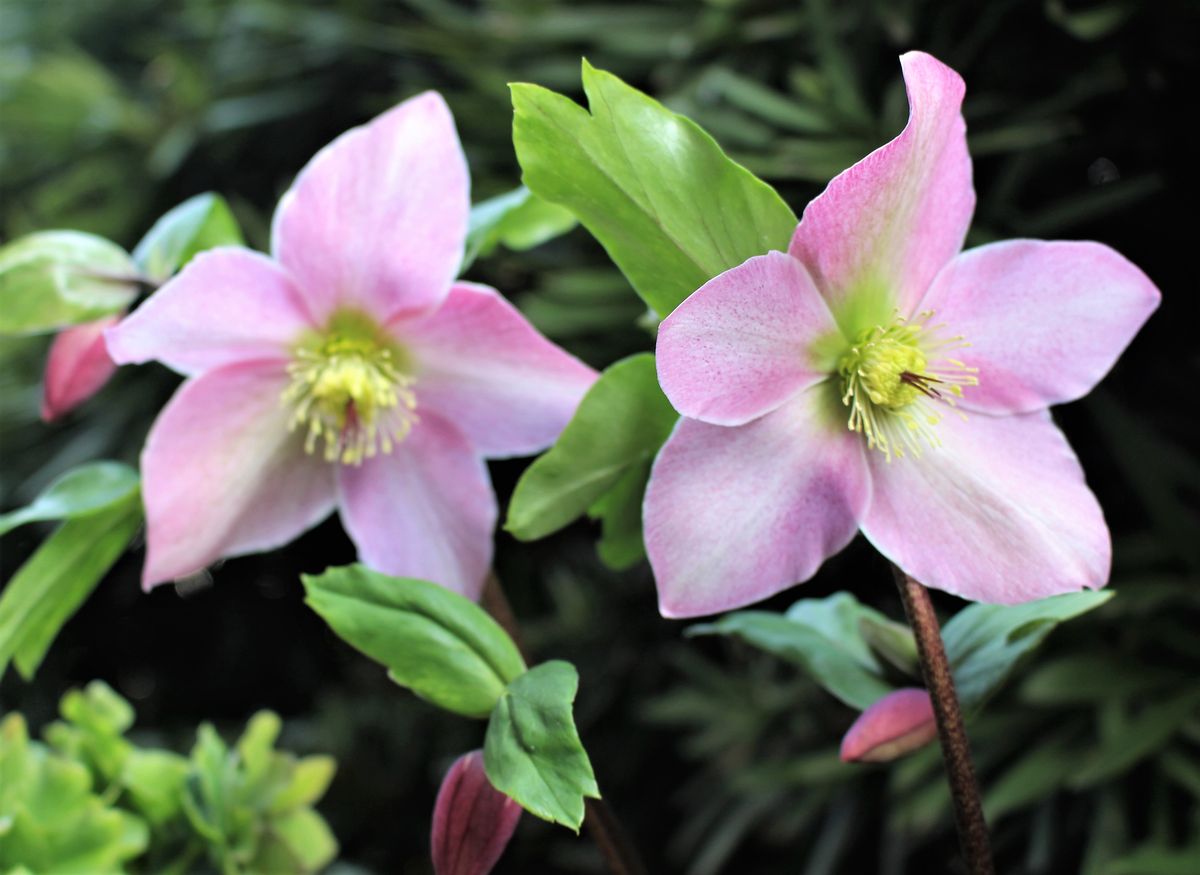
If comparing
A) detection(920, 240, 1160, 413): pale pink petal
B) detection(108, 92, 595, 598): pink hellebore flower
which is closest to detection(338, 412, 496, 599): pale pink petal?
detection(108, 92, 595, 598): pink hellebore flower

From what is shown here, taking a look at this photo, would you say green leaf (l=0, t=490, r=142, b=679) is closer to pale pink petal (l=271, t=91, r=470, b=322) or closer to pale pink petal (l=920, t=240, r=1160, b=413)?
pale pink petal (l=271, t=91, r=470, b=322)

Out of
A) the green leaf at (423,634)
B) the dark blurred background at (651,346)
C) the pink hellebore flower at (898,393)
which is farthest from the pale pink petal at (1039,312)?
the dark blurred background at (651,346)

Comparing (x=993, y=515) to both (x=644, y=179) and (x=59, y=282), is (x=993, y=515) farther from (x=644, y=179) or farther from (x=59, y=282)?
(x=59, y=282)

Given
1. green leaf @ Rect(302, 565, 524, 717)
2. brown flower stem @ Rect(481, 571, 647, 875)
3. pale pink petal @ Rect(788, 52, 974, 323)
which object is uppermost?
pale pink petal @ Rect(788, 52, 974, 323)

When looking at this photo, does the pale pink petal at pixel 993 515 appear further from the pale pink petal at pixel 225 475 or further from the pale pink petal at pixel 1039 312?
the pale pink petal at pixel 225 475

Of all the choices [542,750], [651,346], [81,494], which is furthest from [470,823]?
[651,346]

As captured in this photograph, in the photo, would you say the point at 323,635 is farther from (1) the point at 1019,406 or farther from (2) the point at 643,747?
(1) the point at 1019,406

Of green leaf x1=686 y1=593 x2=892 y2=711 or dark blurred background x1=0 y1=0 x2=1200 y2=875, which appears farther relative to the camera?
dark blurred background x1=0 y1=0 x2=1200 y2=875
